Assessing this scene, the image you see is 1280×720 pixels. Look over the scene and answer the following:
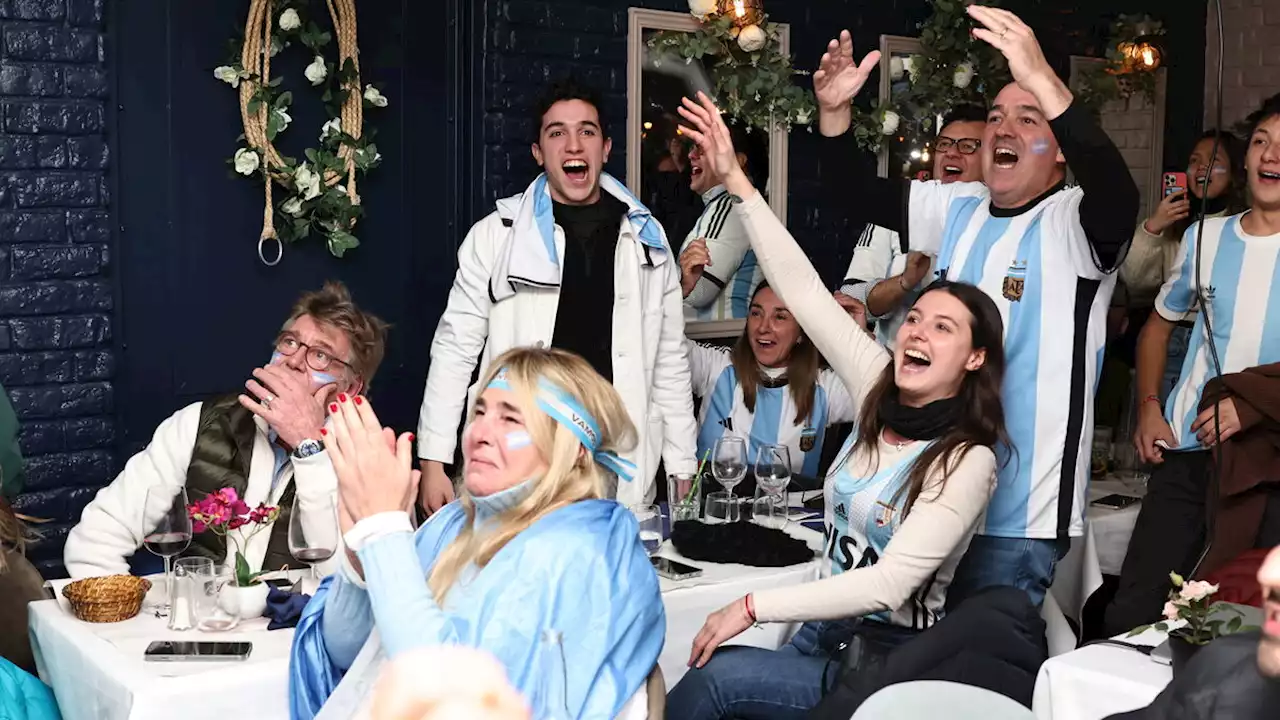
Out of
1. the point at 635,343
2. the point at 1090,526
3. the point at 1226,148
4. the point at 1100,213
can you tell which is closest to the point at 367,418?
the point at 1100,213

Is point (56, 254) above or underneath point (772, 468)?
above

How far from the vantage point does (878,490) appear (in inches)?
103

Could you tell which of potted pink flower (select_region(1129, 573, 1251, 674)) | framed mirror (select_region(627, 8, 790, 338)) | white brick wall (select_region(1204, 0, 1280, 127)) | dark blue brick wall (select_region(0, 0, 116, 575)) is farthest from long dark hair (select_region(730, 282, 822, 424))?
white brick wall (select_region(1204, 0, 1280, 127))

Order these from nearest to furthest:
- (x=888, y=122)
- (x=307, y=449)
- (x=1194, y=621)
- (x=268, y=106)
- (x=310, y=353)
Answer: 1. (x=1194, y=621)
2. (x=307, y=449)
3. (x=310, y=353)
4. (x=268, y=106)
5. (x=888, y=122)

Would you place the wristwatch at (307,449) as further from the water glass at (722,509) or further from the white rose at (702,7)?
the white rose at (702,7)

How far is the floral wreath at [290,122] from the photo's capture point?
4.08 m

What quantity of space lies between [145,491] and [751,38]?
2795mm

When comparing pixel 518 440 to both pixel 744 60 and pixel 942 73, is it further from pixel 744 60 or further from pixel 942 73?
pixel 942 73

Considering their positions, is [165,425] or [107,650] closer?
[107,650]

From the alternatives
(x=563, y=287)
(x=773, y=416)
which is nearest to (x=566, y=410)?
(x=563, y=287)

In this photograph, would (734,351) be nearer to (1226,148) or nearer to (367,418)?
(1226,148)

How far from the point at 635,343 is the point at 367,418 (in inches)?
77.2

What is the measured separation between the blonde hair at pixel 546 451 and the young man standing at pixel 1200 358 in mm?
1555

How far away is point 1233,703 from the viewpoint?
1.39 metres
